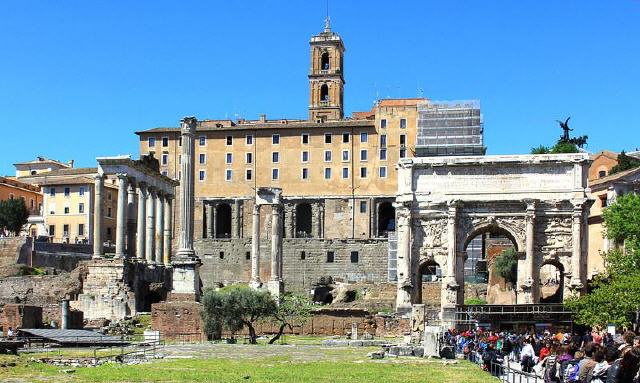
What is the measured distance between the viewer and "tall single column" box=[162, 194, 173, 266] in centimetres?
6694

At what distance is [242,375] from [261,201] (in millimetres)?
41566

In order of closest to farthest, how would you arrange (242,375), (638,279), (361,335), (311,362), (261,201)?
(242,375) → (311,362) → (638,279) → (361,335) → (261,201)

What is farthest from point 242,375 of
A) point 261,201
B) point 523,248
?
point 261,201

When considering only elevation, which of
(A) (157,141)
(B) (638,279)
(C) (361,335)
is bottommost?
(C) (361,335)

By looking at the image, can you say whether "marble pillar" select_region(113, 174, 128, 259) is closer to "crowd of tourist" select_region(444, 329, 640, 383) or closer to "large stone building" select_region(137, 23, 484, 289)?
"large stone building" select_region(137, 23, 484, 289)

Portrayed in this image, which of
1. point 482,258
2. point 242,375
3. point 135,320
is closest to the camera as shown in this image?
point 242,375

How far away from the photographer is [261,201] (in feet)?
A: 218

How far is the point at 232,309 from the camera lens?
4388cm

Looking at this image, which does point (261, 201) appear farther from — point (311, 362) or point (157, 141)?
point (311, 362)

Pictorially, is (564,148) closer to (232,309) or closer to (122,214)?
(122,214)

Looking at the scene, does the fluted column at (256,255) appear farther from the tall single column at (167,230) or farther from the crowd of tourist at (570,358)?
the crowd of tourist at (570,358)

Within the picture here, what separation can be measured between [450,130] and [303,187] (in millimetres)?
27657

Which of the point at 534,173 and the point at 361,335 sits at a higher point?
the point at 534,173

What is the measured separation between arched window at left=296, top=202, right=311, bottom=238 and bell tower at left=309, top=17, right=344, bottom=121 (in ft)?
37.1
